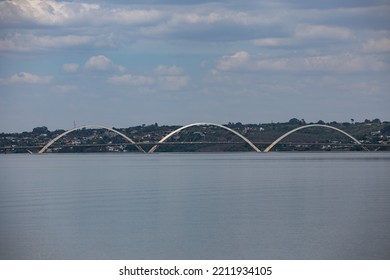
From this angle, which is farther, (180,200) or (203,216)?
(180,200)

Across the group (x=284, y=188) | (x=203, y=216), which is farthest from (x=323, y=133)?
(x=203, y=216)

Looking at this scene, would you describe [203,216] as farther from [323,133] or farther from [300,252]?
[323,133]

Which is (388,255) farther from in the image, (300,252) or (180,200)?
(180,200)

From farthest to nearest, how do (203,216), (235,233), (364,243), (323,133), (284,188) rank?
(323,133) < (284,188) < (203,216) < (235,233) < (364,243)

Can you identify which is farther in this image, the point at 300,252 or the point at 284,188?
the point at 284,188
